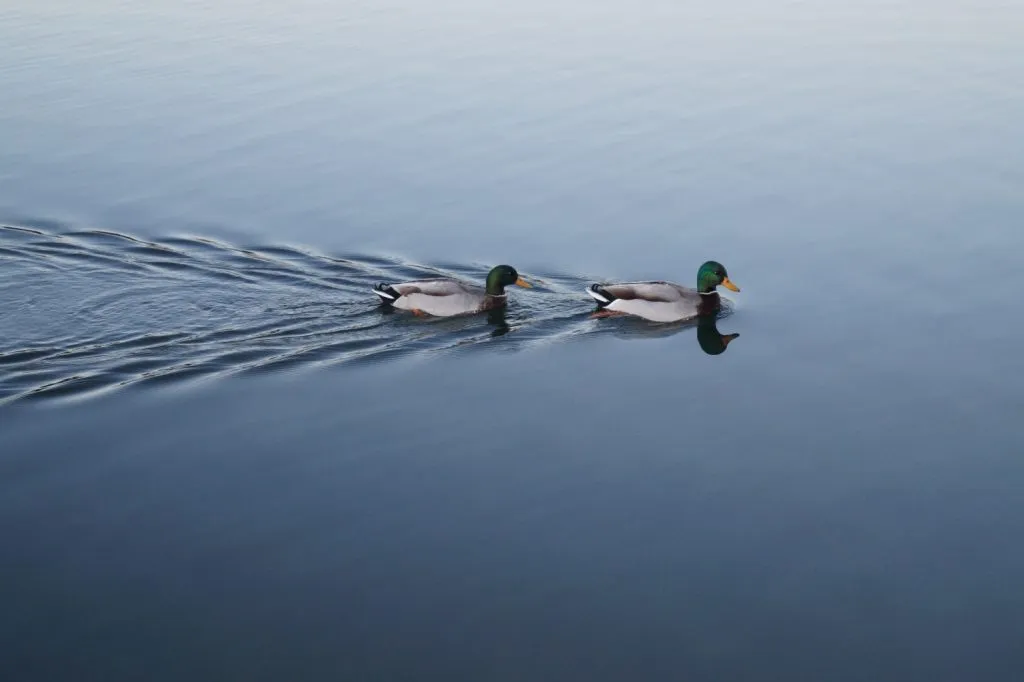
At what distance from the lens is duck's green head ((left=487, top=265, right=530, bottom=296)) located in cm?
1488

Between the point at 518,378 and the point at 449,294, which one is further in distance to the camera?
the point at 449,294

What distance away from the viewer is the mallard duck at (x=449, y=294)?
1445cm

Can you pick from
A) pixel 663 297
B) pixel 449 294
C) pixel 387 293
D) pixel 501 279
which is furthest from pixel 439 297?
pixel 663 297

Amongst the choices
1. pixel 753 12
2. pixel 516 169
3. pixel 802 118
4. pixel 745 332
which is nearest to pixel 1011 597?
pixel 745 332

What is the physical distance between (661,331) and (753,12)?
16536 millimetres

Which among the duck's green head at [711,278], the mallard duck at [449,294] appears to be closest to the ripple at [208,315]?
the mallard duck at [449,294]

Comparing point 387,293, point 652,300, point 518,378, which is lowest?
point 518,378

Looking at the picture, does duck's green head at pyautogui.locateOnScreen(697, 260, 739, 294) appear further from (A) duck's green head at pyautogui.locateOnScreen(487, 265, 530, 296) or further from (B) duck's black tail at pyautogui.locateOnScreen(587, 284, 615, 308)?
(A) duck's green head at pyautogui.locateOnScreen(487, 265, 530, 296)

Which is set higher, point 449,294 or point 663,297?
point 663,297

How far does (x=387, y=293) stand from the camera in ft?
47.7

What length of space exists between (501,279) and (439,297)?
77cm

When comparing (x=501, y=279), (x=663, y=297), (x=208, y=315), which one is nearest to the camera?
(x=208, y=315)

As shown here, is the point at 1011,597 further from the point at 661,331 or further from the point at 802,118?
the point at 802,118

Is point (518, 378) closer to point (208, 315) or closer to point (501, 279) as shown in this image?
point (501, 279)
